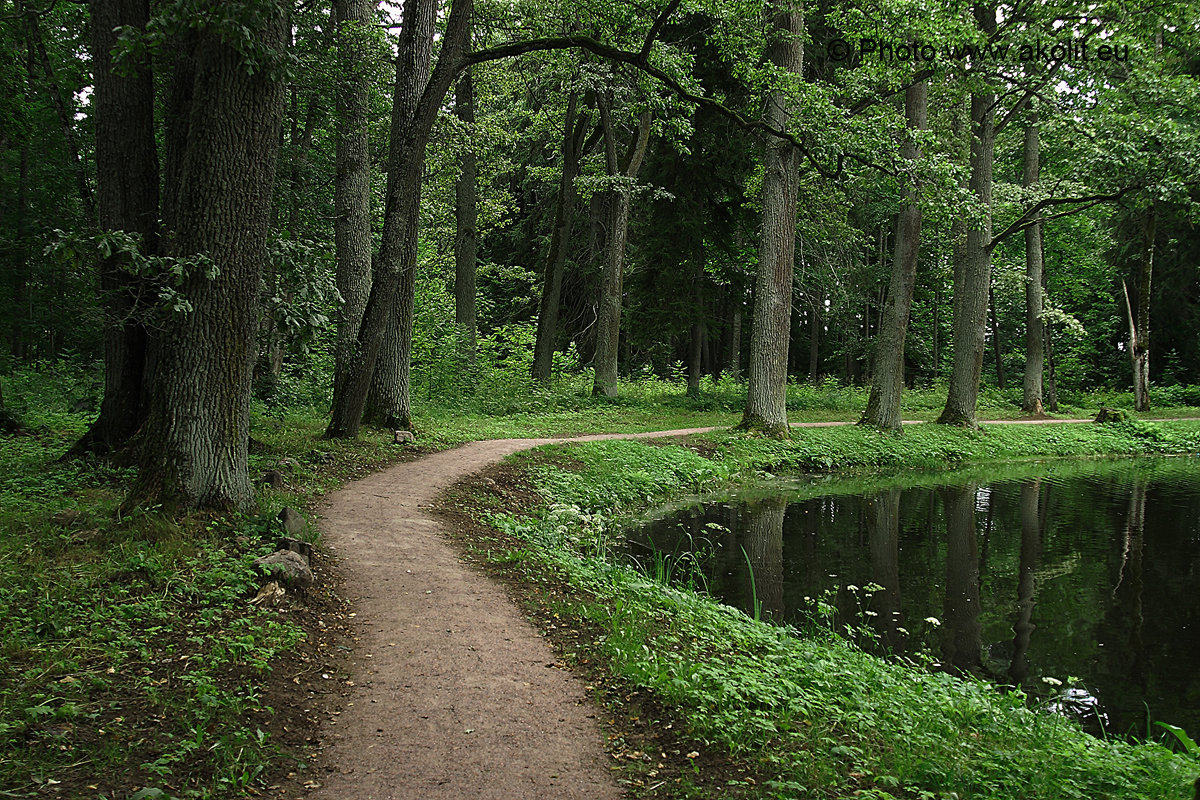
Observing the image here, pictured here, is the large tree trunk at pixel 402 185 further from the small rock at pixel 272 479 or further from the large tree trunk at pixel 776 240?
the large tree trunk at pixel 776 240

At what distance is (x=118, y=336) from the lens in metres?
7.90

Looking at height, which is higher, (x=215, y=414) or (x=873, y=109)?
(x=873, y=109)

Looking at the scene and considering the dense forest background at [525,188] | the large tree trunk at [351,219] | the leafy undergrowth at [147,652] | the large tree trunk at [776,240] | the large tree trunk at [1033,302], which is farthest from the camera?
the large tree trunk at [1033,302]

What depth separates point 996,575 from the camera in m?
8.80

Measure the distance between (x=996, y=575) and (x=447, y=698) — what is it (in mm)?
7216

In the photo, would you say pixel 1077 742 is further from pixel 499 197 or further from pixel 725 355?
pixel 725 355

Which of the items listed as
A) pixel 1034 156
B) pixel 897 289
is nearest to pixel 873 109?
pixel 897 289

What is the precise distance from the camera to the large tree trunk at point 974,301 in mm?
19391

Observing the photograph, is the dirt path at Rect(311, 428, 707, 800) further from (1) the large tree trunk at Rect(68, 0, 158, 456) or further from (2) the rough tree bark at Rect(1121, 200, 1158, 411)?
(2) the rough tree bark at Rect(1121, 200, 1158, 411)

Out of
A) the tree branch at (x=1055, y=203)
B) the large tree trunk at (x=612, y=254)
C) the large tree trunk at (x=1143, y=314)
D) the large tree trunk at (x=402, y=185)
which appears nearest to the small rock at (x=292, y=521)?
the large tree trunk at (x=402, y=185)

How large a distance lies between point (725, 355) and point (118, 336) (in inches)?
1384

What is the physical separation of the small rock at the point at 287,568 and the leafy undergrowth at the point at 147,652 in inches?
4.4

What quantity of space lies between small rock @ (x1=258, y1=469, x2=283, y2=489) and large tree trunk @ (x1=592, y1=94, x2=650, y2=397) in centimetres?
1279

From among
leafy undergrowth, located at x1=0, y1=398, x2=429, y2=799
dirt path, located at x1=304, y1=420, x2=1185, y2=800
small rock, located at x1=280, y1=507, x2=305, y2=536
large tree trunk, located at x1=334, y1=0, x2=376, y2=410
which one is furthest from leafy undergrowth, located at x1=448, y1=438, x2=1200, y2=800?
large tree trunk, located at x1=334, y1=0, x2=376, y2=410
